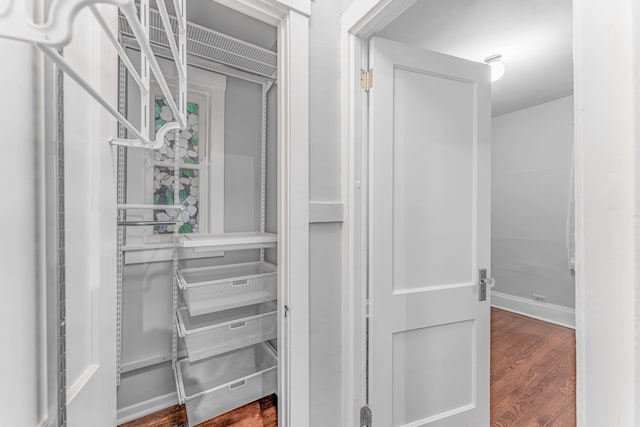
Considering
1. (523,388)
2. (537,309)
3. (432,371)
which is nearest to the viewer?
(432,371)

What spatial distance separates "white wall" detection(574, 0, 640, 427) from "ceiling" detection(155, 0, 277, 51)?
163cm

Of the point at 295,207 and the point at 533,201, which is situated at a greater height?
the point at 533,201

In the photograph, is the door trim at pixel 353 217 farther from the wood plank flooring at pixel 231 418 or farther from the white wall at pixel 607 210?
the white wall at pixel 607 210

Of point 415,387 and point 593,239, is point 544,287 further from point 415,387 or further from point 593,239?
point 593,239

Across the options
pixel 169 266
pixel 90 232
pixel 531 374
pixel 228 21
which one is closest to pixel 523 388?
pixel 531 374

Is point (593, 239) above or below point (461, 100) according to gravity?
below

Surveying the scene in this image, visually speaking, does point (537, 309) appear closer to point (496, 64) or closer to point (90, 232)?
point (496, 64)

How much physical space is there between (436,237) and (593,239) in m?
0.84

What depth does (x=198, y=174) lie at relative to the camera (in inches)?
76.3

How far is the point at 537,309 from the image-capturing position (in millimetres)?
3139

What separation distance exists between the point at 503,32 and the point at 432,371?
216 centimetres

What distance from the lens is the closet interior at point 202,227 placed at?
157 cm

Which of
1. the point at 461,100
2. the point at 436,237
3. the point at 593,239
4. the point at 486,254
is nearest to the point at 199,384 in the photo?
the point at 436,237

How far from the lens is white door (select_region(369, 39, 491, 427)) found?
4.23 feet
